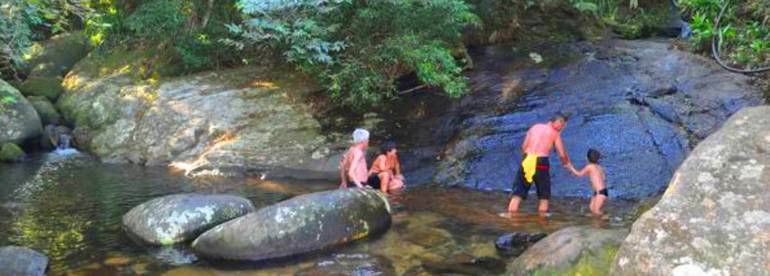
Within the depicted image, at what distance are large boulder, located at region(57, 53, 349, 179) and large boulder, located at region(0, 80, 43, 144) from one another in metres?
0.85

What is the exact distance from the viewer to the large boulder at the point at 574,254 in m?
5.02

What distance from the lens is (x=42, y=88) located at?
16.8 metres

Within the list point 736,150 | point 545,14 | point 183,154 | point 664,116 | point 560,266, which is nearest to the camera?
point 736,150

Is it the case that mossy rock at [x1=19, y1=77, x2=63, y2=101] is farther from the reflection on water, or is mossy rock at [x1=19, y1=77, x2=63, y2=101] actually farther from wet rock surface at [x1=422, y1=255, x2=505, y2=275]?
wet rock surface at [x1=422, y1=255, x2=505, y2=275]

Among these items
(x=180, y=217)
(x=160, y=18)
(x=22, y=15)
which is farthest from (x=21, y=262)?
(x=160, y=18)

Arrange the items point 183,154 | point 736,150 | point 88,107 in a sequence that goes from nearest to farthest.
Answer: point 736,150
point 183,154
point 88,107

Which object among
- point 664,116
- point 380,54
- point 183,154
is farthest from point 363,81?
point 664,116

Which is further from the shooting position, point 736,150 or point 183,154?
point 183,154

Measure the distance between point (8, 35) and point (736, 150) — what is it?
5.85m

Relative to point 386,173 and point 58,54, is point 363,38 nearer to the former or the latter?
point 386,173

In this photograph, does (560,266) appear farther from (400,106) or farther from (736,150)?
(400,106)

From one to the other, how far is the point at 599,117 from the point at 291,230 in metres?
6.27

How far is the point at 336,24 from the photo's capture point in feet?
41.2

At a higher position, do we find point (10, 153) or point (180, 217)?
point (180, 217)
